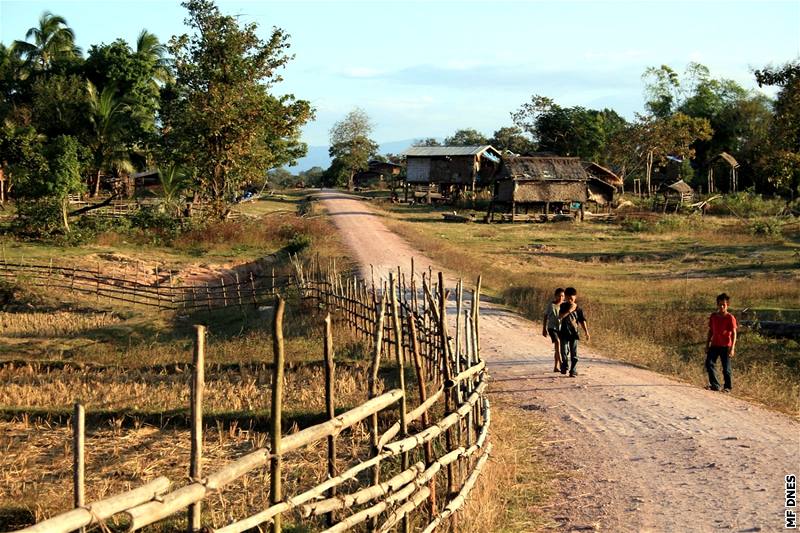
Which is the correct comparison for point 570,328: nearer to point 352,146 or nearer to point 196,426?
point 196,426

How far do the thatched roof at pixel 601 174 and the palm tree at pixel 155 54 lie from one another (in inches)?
1077

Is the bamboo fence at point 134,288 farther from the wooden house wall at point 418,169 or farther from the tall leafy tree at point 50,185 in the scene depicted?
the wooden house wall at point 418,169

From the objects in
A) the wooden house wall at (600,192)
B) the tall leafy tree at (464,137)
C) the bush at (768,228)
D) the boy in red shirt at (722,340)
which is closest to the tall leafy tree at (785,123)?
the bush at (768,228)

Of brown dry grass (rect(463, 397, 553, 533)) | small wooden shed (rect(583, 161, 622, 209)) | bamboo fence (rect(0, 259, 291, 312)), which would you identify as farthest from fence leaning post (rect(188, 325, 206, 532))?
small wooden shed (rect(583, 161, 622, 209))

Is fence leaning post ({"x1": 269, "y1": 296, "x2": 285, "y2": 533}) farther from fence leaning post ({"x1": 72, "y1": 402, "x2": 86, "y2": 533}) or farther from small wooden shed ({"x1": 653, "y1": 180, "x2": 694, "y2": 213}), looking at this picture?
small wooden shed ({"x1": 653, "y1": 180, "x2": 694, "y2": 213})

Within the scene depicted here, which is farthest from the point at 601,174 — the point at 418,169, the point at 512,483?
the point at 512,483

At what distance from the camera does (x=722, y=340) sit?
11.4m

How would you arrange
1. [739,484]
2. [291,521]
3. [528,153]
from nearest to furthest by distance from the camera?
[291,521] < [739,484] < [528,153]

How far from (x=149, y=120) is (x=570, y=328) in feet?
116

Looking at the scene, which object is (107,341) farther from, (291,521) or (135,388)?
(291,521)

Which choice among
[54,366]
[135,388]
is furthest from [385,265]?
[135,388]

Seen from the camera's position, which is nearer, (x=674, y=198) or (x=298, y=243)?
(x=298, y=243)

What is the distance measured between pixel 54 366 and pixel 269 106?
2086 centimetres

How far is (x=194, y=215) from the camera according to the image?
35969 millimetres
